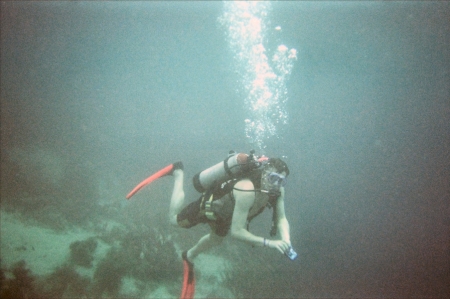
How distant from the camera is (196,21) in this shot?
87.6 ft

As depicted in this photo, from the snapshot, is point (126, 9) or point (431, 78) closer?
point (431, 78)

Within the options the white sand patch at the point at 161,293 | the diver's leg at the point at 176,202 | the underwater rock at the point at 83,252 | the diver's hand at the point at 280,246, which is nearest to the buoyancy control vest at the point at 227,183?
the diver's hand at the point at 280,246

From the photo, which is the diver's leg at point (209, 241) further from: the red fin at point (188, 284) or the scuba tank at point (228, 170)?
the scuba tank at point (228, 170)

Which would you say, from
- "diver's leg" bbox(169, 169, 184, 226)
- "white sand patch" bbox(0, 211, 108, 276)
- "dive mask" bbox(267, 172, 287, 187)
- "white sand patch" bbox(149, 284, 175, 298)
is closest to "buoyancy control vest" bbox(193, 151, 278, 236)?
"dive mask" bbox(267, 172, 287, 187)

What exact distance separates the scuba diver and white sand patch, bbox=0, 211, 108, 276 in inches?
172

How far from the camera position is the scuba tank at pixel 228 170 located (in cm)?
359

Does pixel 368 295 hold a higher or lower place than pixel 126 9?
lower

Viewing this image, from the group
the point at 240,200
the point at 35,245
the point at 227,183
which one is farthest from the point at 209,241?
the point at 35,245

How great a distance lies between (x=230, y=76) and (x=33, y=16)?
35417mm

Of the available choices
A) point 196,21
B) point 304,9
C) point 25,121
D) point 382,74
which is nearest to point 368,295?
point 382,74

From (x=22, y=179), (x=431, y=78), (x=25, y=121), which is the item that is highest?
(x=431, y=78)

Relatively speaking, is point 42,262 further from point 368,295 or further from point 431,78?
point 431,78

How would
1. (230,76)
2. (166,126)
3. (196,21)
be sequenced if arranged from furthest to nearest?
(230,76)
(166,126)
(196,21)

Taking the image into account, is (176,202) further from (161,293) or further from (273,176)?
(161,293)
